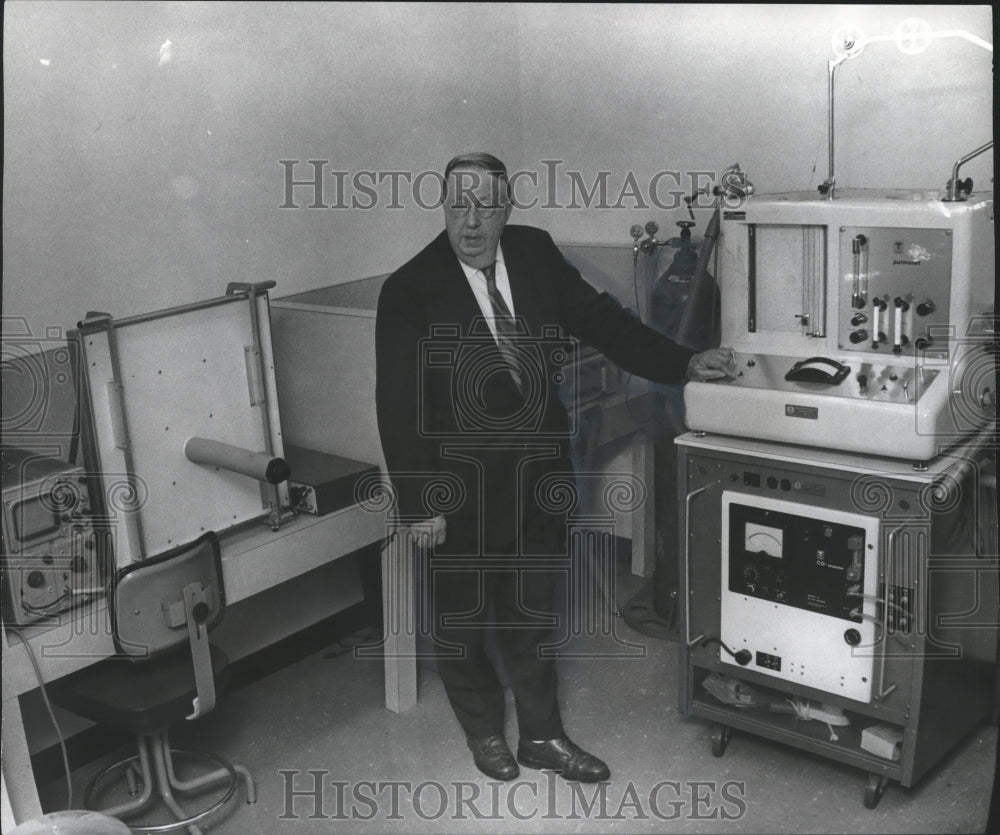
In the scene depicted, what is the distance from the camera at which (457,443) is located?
263cm

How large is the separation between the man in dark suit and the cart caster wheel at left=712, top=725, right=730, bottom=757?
270mm

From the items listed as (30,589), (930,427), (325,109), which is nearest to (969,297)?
(930,427)

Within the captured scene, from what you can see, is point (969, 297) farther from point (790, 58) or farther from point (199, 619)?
point (199, 619)

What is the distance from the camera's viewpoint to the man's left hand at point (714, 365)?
259 centimetres

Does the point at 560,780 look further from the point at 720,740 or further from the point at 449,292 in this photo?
the point at 449,292

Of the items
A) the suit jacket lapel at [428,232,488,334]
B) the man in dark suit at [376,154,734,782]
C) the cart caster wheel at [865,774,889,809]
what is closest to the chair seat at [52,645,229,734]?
the man in dark suit at [376,154,734,782]

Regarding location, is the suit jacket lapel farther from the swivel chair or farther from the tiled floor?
the tiled floor

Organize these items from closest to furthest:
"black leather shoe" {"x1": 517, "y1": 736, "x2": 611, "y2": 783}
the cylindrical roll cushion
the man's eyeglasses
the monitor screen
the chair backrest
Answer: the monitor screen, the chair backrest, the cylindrical roll cushion, the man's eyeglasses, "black leather shoe" {"x1": 517, "y1": 736, "x2": 611, "y2": 783}

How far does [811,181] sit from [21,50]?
201cm

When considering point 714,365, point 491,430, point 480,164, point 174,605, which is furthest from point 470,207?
point 174,605

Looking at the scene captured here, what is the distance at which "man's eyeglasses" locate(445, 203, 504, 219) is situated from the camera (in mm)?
2533

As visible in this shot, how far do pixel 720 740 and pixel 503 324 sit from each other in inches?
43.7

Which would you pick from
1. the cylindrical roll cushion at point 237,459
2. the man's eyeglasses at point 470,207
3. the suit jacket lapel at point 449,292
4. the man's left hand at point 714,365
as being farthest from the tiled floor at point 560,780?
the man's eyeglasses at point 470,207

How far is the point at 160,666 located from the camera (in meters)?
2.46
